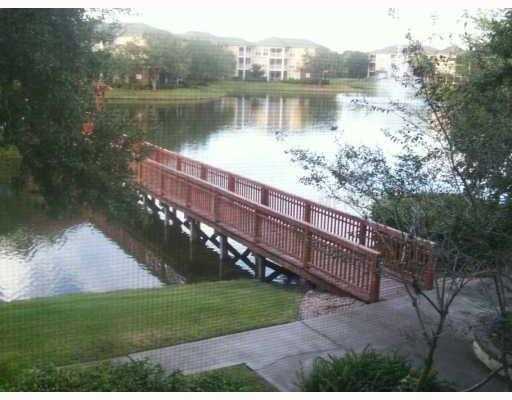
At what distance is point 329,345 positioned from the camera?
4008mm

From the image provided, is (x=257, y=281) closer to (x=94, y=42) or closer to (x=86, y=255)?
(x=86, y=255)

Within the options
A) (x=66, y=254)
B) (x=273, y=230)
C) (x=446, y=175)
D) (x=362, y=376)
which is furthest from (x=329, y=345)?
(x=66, y=254)

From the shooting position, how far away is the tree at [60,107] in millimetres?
3195

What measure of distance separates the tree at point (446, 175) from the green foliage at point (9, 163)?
1.55m

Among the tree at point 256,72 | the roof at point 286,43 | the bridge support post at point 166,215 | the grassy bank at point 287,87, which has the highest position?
the roof at point 286,43

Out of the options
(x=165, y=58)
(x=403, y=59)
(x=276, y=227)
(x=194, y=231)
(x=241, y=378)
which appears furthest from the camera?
(x=194, y=231)

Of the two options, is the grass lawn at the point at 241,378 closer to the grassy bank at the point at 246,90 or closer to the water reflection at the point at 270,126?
the water reflection at the point at 270,126

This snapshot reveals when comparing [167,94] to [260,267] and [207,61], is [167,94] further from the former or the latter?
[260,267]

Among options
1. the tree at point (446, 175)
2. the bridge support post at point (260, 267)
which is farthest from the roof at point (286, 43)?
the bridge support post at point (260, 267)

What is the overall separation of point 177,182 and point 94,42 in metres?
2.02

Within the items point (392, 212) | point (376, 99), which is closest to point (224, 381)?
point (392, 212)

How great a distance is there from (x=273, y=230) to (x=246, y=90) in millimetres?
1383

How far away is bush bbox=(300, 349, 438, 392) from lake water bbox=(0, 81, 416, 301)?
118 cm

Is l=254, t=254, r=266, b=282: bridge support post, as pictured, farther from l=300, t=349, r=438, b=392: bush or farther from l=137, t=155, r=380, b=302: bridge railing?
l=300, t=349, r=438, b=392: bush
